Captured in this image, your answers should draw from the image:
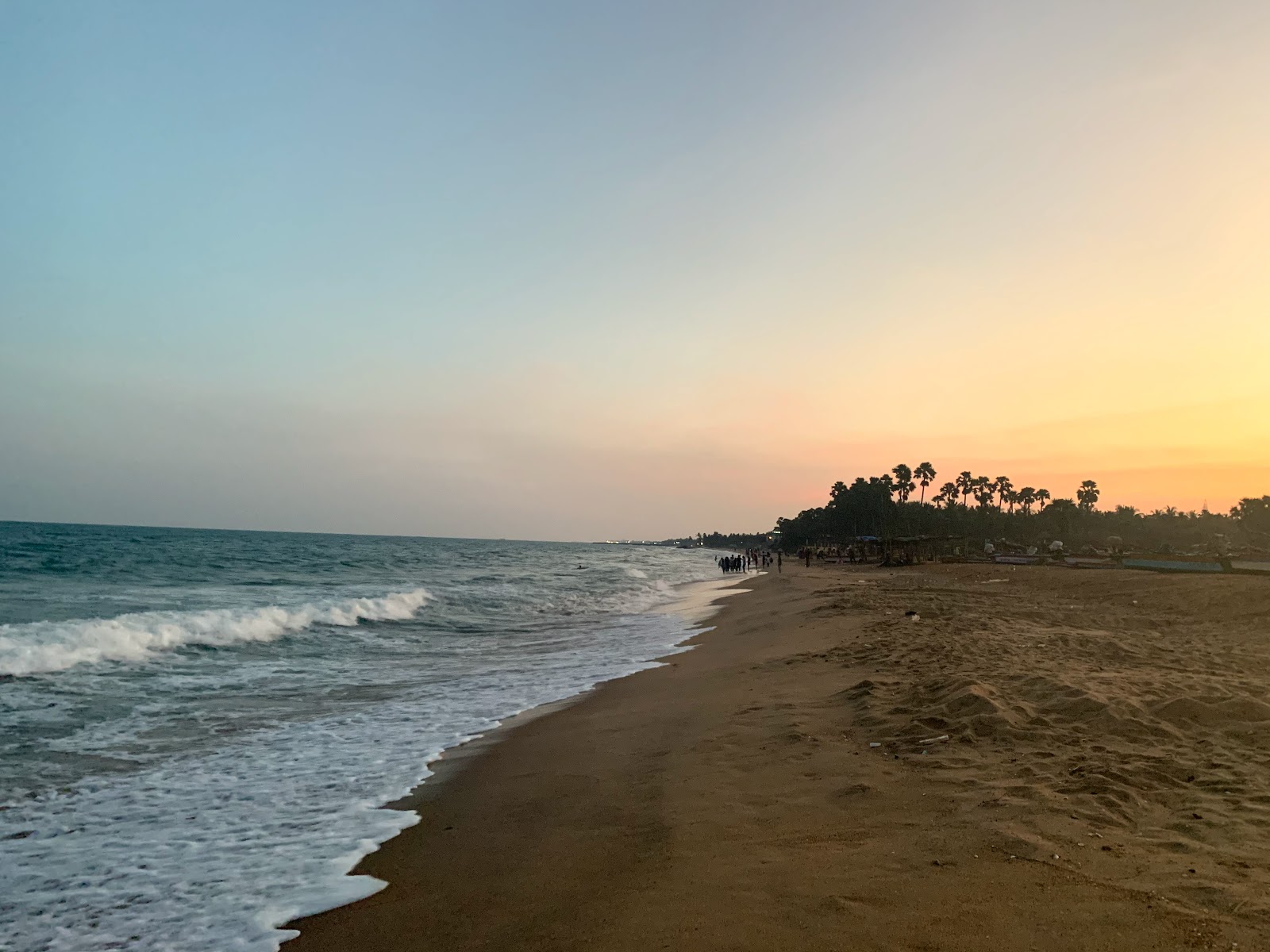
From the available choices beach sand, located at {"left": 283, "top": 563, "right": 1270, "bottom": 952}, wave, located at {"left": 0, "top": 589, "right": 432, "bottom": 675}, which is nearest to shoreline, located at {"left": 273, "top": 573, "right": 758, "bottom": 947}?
beach sand, located at {"left": 283, "top": 563, "right": 1270, "bottom": 952}

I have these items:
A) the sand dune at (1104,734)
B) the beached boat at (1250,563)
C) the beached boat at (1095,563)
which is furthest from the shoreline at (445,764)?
the beached boat at (1095,563)

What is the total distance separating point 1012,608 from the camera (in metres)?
21.4

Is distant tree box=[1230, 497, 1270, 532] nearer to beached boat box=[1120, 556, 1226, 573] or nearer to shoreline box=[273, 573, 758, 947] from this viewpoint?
beached boat box=[1120, 556, 1226, 573]

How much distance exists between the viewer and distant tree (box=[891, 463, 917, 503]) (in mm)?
111312

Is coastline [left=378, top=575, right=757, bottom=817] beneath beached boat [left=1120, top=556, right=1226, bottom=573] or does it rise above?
beneath

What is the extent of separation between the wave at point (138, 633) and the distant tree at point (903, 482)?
98501 mm

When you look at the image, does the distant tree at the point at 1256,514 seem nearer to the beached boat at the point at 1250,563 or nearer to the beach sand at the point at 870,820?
the beached boat at the point at 1250,563

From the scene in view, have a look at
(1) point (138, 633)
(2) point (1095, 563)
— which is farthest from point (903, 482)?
(1) point (138, 633)

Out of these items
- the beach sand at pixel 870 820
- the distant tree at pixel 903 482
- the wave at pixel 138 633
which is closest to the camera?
the beach sand at pixel 870 820

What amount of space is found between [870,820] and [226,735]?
9.75 metres

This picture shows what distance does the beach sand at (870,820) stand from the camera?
13.8ft

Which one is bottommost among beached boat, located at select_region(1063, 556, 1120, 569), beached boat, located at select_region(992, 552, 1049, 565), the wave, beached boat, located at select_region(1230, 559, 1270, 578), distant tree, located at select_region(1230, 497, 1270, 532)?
the wave

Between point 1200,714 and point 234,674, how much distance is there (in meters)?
17.9

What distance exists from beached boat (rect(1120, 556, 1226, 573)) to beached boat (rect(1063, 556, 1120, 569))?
62 cm
